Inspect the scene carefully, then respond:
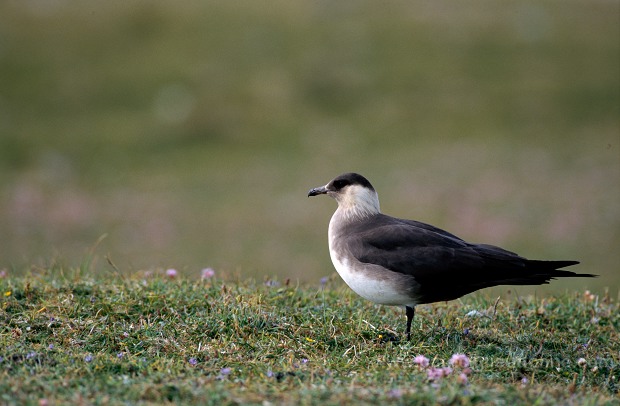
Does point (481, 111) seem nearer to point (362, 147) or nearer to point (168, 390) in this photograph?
point (362, 147)

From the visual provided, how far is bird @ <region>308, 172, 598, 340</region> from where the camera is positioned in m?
5.66

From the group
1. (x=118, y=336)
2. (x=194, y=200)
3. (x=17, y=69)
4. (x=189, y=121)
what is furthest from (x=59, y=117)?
(x=118, y=336)

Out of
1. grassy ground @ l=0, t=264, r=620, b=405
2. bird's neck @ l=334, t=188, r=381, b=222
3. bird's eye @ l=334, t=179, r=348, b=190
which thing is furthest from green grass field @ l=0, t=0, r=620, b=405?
bird's eye @ l=334, t=179, r=348, b=190

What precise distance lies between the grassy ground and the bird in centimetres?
31

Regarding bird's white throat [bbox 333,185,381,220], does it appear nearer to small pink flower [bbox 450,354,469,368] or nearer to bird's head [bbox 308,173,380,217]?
bird's head [bbox 308,173,380,217]

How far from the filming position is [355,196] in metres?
6.59

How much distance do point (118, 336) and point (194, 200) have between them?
40.6ft

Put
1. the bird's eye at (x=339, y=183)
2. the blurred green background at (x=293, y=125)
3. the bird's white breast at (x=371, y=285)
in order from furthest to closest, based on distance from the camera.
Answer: the blurred green background at (x=293, y=125) → the bird's eye at (x=339, y=183) → the bird's white breast at (x=371, y=285)

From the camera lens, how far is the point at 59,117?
2111 centimetres

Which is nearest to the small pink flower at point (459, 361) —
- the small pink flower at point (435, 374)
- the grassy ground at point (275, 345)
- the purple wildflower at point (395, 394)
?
the grassy ground at point (275, 345)

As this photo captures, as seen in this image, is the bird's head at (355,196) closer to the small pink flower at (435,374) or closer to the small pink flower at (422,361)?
the small pink flower at (422,361)

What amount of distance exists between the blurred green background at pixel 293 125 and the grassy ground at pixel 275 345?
7.56 metres

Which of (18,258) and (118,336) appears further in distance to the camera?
(18,258)

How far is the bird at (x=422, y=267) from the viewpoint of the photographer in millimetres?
5660
